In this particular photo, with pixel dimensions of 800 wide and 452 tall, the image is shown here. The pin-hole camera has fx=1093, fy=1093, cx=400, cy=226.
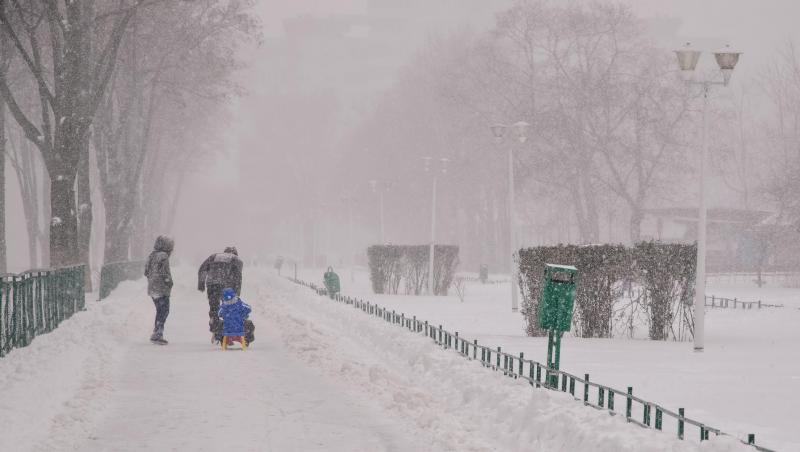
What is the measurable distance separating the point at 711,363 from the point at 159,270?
8455 millimetres

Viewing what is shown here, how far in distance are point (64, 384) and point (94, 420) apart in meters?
2.22

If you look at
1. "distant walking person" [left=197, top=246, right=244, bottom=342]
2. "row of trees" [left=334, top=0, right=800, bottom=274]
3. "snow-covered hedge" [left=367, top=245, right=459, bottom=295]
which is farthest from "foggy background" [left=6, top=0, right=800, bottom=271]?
"distant walking person" [left=197, top=246, right=244, bottom=342]

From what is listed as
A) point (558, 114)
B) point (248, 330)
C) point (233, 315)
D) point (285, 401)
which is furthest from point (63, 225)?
point (558, 114)

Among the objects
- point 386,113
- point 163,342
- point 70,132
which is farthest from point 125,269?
point 386,113

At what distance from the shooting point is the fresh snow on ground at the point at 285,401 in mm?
9016

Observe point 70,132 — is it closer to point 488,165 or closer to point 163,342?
point 163,342

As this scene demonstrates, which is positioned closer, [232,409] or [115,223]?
[232,409]

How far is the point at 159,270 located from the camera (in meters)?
17.2

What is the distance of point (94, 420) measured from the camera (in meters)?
10.2

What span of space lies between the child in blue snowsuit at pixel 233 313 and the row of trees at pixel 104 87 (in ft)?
27.8

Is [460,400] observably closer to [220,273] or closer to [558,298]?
[558,298]

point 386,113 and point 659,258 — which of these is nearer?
point 659,258

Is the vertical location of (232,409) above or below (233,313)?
below

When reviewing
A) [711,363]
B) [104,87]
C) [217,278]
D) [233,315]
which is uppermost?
[104,87]
